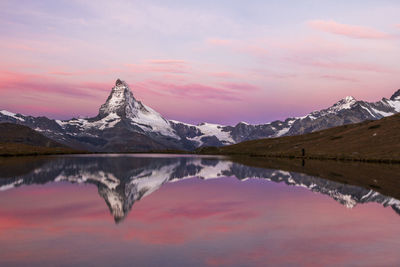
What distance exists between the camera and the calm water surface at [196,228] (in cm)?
2017

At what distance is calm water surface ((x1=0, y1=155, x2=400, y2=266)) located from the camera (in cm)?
2017

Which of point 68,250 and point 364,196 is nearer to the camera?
point 68,250

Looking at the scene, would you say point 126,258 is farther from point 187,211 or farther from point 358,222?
point 358,222

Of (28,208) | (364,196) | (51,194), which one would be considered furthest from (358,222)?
(51,194)

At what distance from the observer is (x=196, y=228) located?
27.6m

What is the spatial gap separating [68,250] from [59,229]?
5767 mm

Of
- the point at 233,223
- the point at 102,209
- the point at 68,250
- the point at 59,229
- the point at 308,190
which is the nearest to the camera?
the point at 68,250

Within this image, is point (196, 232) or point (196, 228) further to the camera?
point (196, 228)

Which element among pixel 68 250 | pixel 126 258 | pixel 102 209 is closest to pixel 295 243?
pixel 126 258

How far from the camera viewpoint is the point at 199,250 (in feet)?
70.6

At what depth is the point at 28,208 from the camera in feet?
115

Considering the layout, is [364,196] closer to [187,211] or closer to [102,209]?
[187,211]

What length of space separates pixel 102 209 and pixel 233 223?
11689 mm

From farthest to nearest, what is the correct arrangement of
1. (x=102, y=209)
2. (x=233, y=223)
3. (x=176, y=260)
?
(x=102, y=209), (x=233, y=223), (x=176, y=260)
